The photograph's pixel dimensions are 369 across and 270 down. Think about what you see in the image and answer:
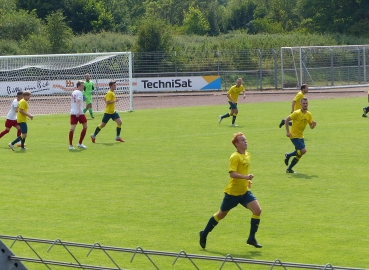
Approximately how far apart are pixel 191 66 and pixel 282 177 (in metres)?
34.9

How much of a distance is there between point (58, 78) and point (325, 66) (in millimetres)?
22389

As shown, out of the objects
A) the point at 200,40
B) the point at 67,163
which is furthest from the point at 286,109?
the point at 200,40

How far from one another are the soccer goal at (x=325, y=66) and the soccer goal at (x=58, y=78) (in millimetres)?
15095

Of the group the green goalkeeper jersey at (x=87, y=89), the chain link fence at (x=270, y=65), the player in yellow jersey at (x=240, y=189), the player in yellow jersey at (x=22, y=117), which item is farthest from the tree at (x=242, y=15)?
the player in yellow jersey at (x=240, y=189)

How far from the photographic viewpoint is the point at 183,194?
1556 cm

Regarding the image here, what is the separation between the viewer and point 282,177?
691 inches

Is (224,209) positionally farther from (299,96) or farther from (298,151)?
(299,96)

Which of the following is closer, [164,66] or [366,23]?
[164,66]

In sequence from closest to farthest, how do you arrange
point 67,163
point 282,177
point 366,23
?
point 282,177, point 67,163, point 366,23

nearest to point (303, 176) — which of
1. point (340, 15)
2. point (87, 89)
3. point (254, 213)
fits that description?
point (254, 213)

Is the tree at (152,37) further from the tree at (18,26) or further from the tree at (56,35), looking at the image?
the tree at (18,26)

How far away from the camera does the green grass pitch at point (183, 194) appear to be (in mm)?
11327

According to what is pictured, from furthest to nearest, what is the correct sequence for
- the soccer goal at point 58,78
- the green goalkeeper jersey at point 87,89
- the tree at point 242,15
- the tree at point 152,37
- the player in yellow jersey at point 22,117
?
the tree at point 242,15, the tree at point 152,37, the soccer goal at point 58,78, the green goalkeeper jersey at point 87,89, the player in yellow jersey at point 22,117

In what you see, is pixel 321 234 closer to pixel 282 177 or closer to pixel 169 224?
pixel 169 224
